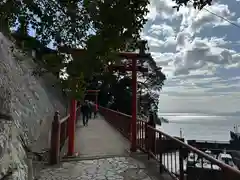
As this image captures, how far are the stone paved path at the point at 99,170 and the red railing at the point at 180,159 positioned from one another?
0.60 meters

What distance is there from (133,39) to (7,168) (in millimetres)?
3076

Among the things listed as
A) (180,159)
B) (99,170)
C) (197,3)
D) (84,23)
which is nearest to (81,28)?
(84,23)

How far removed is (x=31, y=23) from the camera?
13.9ft

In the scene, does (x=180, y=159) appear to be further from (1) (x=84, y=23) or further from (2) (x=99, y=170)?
(1) (x=84, y=23)

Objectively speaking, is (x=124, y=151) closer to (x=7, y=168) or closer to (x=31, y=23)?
(x=7, y=168)

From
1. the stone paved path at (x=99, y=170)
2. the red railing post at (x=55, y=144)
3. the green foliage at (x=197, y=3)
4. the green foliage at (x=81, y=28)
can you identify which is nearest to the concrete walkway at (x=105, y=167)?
the stone paved path at (x=99, y=170)

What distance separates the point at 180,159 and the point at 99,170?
2.52 m

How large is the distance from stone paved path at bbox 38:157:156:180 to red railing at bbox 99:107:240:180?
23.7 inches

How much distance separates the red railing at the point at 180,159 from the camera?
3.48m

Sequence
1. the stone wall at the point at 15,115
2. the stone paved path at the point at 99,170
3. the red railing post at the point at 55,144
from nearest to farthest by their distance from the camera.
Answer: the stone wall at the point at 15,115 < the stone paved path at the point at 99,170 < the red railing post at the point at 55,144

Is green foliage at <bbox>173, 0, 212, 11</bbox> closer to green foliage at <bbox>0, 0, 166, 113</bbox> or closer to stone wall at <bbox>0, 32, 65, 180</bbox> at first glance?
green foliage at <bbox>0, 0, 166, 113</bbox>

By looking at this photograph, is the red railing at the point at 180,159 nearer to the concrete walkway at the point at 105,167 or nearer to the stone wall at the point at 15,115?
the concrete walkway at the point at 105,167

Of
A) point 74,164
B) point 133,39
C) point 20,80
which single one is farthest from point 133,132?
point 133,39

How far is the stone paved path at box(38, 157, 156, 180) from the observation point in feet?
20.4
